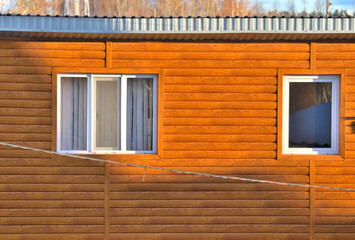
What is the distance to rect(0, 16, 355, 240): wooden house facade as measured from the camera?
668cm

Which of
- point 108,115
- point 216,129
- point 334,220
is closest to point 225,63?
point 216,129

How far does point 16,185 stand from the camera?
21.9 ft

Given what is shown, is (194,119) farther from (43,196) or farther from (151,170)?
(43,196)

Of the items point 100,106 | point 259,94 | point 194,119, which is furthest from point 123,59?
point 259,94

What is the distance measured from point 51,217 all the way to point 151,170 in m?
1.62

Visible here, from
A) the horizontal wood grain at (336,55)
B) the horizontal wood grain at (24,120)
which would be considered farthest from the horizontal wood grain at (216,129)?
the horizontal wood grain at (24,120)

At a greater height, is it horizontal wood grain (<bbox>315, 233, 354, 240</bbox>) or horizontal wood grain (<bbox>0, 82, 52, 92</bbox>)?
horizontal wood grain (<bbox>0, 82, 52, 92</bbox>)

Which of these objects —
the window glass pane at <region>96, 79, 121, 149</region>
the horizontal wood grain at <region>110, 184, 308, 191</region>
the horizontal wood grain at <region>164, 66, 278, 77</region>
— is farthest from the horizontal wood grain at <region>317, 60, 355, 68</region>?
the window glass pane at <region>96, 79, 121, 149</region>

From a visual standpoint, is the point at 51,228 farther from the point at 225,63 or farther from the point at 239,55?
the point at 239,55

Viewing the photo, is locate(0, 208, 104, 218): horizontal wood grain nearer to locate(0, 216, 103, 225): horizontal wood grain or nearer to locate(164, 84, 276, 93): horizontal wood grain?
locate(0, 216, 103, 225): horizontal wood grain

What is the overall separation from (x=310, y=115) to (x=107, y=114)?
304 cm

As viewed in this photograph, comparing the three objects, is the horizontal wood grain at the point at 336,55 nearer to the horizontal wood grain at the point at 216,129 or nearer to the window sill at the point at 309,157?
the horizontal wood grain at the point at 216,129

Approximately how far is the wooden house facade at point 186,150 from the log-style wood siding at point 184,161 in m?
0.01

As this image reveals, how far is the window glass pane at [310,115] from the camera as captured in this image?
268 inches
